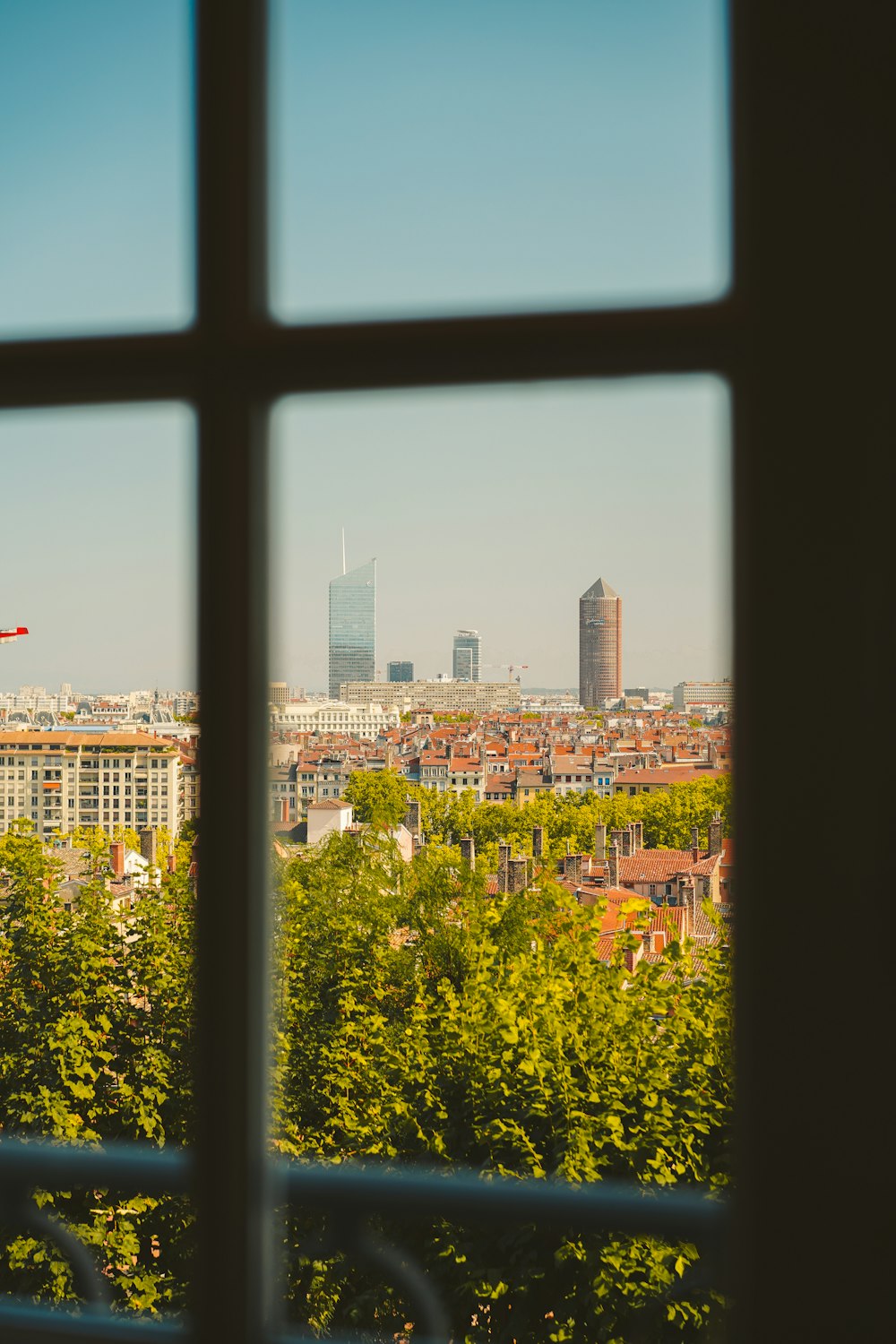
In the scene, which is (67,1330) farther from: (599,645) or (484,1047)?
(484,1047)

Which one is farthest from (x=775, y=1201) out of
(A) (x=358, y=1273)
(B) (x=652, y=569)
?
(A) (x=358, y=1273)

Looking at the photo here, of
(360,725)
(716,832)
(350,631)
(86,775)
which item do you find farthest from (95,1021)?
(716,832)

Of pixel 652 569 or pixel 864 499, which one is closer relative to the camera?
pixel 864 499

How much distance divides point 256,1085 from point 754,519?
406 mm

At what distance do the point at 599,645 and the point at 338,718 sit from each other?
41 centimetres

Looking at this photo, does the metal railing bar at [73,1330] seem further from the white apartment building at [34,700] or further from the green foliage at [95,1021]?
the green foliage at [95,1021]

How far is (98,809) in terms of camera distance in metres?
2.19

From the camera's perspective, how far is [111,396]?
0.60m

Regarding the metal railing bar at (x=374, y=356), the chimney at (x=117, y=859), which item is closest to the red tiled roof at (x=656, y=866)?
the metal railing bar at (x=374, y=356)

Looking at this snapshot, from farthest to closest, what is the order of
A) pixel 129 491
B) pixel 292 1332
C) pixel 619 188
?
pixel 129 491
pixel 619 188
pixel 292 1332

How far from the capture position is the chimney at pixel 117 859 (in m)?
4.79

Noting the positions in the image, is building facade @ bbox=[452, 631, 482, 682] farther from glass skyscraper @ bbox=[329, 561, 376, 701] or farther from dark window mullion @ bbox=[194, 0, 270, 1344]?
dark window mullion @ bbox=[194, 0, 270, 1344]

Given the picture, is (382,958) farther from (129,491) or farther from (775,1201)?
(775,1201)

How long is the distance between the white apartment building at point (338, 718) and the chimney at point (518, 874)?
7.83 feet
